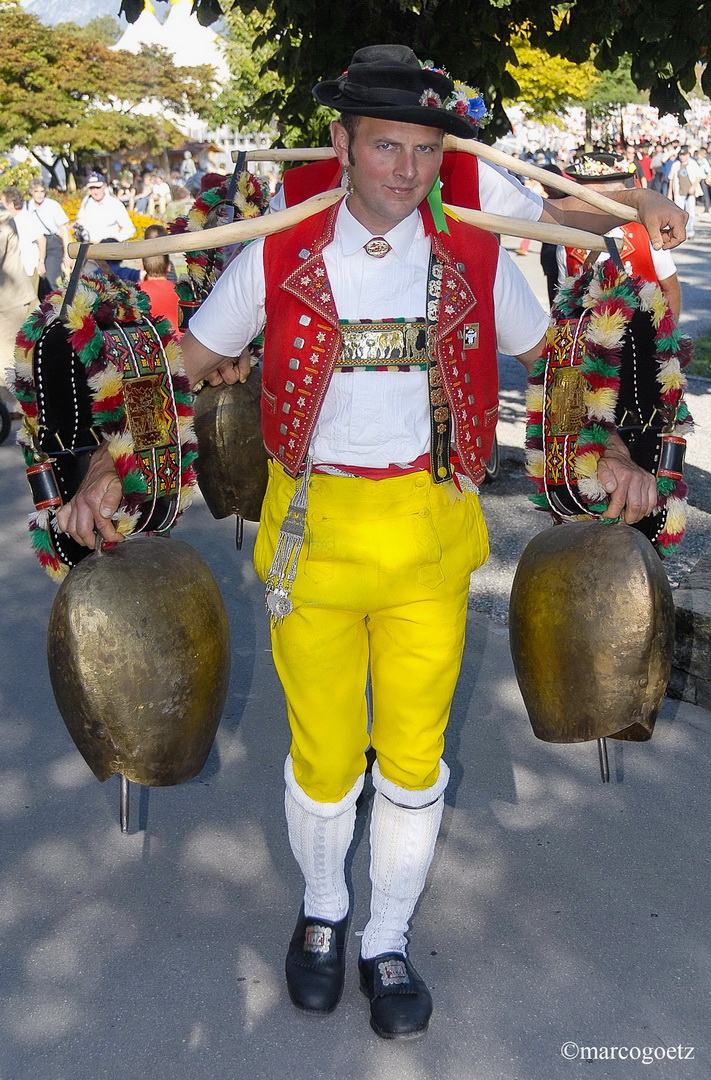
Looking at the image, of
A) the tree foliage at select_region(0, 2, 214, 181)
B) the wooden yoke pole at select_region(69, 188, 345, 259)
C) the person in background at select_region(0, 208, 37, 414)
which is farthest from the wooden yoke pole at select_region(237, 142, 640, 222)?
the tree foliage at select_region(0, 2, 214, 181)

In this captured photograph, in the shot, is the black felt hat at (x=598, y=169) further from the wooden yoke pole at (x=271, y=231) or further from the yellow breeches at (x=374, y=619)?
the yellow breeches at (x=374, y=619)

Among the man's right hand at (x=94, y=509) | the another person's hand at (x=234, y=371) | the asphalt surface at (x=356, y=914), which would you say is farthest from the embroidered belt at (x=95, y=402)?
the asphalt surface at (x=356, y=914)

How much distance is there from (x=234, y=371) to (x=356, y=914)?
1517mm

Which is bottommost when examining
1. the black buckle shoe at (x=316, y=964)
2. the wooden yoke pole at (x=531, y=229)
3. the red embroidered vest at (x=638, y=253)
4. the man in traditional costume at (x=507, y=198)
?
the black buckle shoe at (x=316, y=964)

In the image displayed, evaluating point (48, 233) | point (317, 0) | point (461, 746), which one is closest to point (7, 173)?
point (48, 233)

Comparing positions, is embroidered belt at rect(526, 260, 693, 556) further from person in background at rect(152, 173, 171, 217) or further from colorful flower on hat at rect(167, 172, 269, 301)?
person in background at rect(152, 173, 171, 217)

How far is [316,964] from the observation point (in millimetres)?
2668

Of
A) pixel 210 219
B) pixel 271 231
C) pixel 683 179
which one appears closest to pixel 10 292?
pixel 210 219

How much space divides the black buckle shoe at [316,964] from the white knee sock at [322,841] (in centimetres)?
3

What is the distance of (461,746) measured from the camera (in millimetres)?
3896

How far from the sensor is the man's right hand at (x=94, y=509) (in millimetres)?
2250

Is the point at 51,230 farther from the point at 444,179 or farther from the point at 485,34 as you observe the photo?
the point at 444,179

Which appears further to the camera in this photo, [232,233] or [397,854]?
[397,854]

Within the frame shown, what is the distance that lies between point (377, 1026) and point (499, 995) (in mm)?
322
